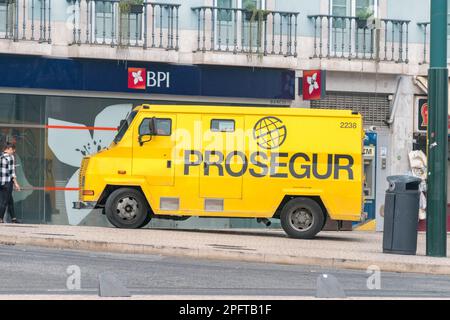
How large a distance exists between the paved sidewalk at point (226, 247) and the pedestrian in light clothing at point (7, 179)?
97.4 inches

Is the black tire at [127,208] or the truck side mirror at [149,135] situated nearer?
the truck side mirror at [149,135]

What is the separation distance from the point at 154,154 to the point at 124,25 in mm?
5746

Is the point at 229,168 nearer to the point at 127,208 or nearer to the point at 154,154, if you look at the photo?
the point at 154,154

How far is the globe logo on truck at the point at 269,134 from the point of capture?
2186 cm

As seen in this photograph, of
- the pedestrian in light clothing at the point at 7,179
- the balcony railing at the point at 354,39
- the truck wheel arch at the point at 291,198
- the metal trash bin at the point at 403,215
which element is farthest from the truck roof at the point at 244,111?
the balcony railing at the point at 354,39

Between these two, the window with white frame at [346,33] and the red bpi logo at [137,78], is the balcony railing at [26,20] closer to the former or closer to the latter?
the red bpi logo at [137,78]

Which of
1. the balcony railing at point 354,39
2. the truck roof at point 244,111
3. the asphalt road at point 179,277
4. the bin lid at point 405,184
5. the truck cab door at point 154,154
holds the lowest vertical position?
the asphalt road at point 179,277

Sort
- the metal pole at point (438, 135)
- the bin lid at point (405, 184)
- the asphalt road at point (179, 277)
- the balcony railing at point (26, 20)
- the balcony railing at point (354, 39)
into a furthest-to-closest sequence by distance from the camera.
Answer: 1. the balcony railing at point (354, 39)
2. the balcony railing at point (26, 20)
3. the bin lid at point (405, 184)
4. the metal pole at point (438, 135)
5. the asphalt road at point (179, 277)

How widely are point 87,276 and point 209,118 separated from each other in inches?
313

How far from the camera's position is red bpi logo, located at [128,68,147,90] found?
87.6ft

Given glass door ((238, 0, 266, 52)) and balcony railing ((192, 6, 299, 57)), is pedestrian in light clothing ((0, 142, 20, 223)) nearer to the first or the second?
balcony railing ((192, 6, 299, 57))

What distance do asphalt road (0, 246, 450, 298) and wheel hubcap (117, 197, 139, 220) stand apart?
4183 mm

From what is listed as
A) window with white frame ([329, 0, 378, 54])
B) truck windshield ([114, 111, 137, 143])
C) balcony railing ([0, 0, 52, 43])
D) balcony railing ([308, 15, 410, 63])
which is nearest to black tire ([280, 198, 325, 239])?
truck windshield ([114, 111, 137, 143])
